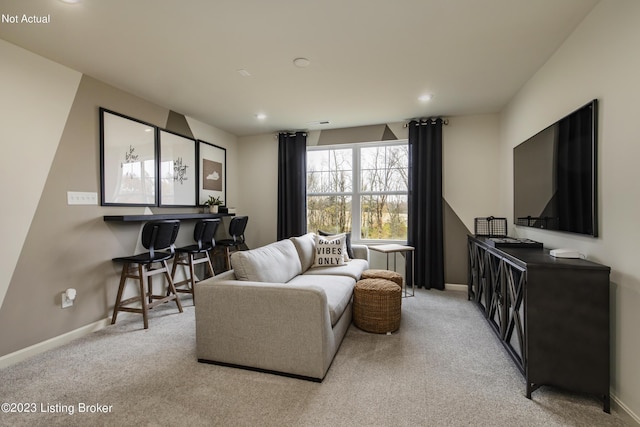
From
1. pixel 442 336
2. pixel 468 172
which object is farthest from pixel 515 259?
pixel 468 172

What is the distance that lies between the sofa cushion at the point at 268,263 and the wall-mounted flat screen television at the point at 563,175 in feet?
7.56

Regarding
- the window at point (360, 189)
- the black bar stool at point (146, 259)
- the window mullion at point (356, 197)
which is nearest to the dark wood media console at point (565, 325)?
the window at point (360, 189)

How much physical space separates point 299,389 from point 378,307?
42.4 inches

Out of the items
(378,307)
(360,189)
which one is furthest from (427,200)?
(378,307)

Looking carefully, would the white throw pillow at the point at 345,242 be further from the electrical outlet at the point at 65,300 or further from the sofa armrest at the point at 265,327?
the electrical outlet at the point at 65,300

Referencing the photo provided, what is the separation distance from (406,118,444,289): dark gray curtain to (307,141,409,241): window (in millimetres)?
258

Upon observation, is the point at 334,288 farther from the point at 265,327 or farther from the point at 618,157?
the point at 618,157

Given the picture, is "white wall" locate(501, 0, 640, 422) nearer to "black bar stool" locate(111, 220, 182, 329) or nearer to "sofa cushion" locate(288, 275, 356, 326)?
"sofa cushion" locate(288, 275, 356, 326)

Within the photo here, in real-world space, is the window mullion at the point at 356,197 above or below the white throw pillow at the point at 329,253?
above

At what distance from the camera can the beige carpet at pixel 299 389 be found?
5.32 ft

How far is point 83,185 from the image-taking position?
2.76 meters

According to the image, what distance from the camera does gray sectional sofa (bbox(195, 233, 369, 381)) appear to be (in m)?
1.95

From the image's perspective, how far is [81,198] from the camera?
273 centimetres

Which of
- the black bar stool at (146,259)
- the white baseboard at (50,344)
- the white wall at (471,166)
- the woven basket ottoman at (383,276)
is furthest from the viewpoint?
the white wall at (471,166)
